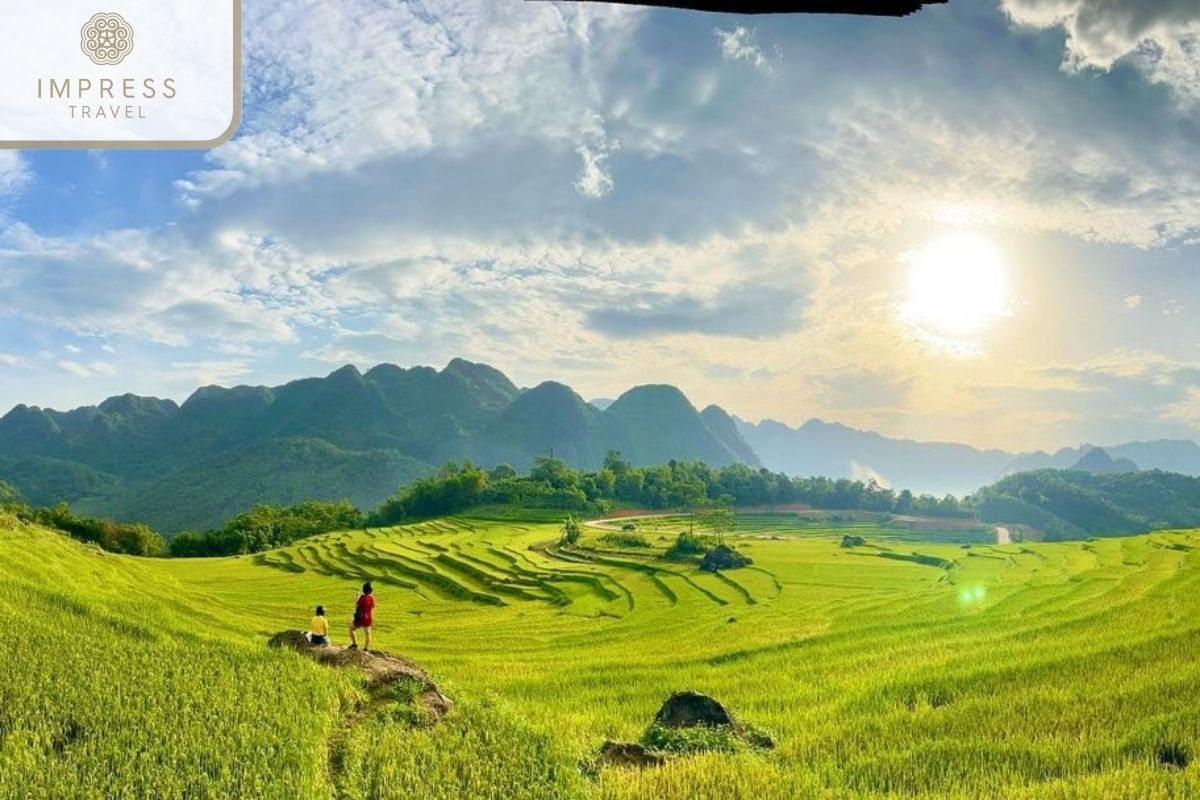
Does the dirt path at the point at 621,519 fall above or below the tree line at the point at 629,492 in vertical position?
below

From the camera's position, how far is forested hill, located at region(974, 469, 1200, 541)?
11444cm

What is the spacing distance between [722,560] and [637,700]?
38270 mm

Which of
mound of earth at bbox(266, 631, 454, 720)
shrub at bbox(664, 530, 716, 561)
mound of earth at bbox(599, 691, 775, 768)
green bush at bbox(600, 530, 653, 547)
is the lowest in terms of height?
green bush at bbox(600, 530, 653, 547)

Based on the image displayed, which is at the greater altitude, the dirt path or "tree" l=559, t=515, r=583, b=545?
"tree" l=559, t=515, r=583, b=545

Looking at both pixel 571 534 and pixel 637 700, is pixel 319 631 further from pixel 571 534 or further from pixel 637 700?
pixel 571 534

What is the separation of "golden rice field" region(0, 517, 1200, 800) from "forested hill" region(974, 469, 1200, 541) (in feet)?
346

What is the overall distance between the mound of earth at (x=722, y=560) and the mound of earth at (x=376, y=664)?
4025 cm

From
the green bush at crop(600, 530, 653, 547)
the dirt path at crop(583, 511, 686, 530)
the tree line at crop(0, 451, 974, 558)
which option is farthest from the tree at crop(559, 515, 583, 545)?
the tree line at crop(0, 451, 974, 558)

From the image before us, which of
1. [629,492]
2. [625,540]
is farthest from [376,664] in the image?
[629,492]

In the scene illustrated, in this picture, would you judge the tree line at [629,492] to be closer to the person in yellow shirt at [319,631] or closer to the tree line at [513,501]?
the tree line at [513,501]

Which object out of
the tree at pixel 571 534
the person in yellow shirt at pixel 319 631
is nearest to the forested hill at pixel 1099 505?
the tree at pixel 571 534

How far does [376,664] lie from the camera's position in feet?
38.9

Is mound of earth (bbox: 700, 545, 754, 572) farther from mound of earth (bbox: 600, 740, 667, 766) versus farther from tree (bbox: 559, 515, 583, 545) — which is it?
mound of earth (bbox: 600, 740, 667, 766)

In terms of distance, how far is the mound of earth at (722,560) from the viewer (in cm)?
5066
